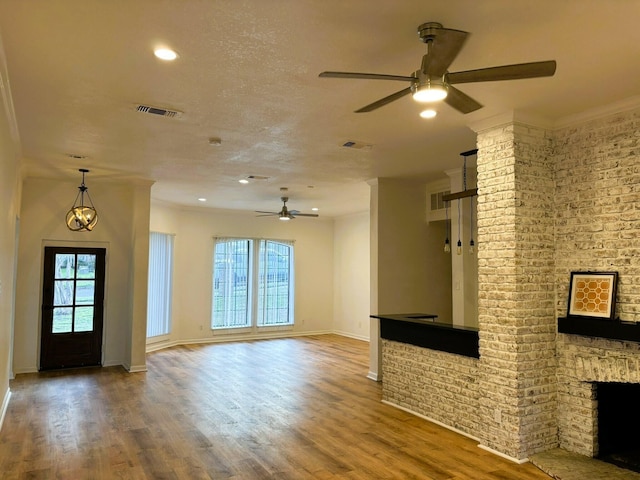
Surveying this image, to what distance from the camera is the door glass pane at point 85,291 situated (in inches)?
288

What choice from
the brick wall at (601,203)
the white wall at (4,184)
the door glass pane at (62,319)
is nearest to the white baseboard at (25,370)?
the door glass pane at (62,319)

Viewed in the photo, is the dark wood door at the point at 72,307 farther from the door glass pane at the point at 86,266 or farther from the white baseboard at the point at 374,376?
the white baseboard at the point at 374,376

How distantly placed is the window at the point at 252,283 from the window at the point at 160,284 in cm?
110

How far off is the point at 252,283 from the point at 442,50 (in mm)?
9048

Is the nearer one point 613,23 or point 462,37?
point 462,37

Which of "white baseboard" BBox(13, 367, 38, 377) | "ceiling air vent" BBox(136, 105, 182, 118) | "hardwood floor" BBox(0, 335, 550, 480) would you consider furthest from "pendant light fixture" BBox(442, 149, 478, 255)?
"white baseboard" BBox(13, 367, 38, 377)

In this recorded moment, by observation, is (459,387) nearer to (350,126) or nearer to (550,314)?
(550,314)

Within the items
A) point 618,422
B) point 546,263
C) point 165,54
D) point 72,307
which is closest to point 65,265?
point 72,307

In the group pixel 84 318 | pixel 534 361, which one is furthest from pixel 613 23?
pixel 84 318

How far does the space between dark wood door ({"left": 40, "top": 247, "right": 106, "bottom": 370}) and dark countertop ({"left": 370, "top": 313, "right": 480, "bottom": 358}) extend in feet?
15.6

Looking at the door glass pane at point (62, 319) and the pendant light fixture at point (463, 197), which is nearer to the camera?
the pendant light fixture at point (463, 197)

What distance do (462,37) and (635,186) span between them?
2.42m

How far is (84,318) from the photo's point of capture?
7312mm

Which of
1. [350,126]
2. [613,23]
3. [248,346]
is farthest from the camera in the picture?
[248,346]
